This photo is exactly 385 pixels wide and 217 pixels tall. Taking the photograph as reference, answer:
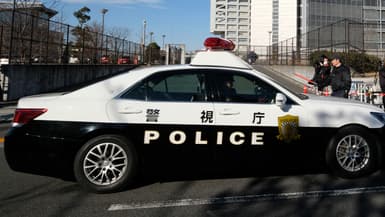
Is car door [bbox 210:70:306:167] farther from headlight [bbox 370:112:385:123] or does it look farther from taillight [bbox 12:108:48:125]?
taillight [bbox 12:108:48:125]

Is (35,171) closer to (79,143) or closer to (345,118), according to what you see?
(79,143)

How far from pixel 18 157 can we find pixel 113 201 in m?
1.24

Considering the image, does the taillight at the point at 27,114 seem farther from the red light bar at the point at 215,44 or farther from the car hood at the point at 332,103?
the car hood at the point at 332,103

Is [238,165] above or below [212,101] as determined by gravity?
below

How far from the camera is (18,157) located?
4129 millimetres

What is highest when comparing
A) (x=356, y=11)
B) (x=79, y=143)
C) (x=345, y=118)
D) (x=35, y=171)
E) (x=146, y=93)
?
(x=356, y=11)

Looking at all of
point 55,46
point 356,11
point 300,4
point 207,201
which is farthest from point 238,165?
point 300,4

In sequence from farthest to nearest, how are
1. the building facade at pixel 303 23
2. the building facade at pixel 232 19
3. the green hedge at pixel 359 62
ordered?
the building facade at pixel 232 19, the building facade at pixel 303 23, the green hedge at pixel 359 62

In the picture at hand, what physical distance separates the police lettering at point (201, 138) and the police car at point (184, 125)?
0.01m

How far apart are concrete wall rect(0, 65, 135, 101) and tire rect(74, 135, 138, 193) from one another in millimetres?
5850

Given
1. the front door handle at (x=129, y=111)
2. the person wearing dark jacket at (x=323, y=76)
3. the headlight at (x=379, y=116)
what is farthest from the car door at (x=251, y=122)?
the person wearing dark jacket at (x=323, y=76)

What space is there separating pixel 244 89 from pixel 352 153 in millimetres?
1709

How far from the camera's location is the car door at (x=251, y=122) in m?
4.38

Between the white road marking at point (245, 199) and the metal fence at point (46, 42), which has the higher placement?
the metal fence at point (46, 42)
